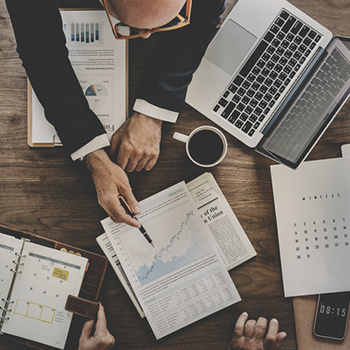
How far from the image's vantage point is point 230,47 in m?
1.08

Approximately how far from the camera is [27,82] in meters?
1.10

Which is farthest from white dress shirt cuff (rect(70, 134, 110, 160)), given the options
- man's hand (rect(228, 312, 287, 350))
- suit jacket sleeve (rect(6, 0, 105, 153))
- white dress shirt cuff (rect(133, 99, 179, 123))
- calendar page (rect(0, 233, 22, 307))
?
man's hand (rect(228, 312, 287, 350))

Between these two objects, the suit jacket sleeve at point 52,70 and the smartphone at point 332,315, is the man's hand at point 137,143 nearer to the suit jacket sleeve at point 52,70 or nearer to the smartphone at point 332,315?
the suit jacket sleeve at point 52,70

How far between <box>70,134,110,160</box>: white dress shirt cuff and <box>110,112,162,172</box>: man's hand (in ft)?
0.15

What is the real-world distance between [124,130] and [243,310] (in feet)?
2.52

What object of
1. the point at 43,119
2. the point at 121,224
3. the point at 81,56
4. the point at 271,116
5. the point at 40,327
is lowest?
the point at 40,327

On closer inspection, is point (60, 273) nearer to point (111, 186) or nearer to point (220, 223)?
point (111, 186)

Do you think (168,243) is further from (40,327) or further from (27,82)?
(27,82)

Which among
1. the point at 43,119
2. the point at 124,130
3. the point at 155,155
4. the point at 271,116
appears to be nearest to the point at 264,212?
the point at 271,116

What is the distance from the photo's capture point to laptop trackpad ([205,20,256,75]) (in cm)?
107

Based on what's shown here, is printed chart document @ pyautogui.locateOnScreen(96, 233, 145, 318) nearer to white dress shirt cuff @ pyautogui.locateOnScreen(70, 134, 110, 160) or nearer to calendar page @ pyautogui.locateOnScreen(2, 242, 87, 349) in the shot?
calendar page @ pyautogui.locateOnScreen(2, 242, 87, 349)

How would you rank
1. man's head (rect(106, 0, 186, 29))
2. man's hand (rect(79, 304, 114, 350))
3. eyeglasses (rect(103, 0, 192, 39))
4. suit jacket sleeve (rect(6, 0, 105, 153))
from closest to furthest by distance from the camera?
man's head (rect(106, 0, 186, 29)) < eyeglasses (rect(103, 0, 192, 39)) < suit jacket sleeve (rect(6, 0, 105, 153)) < man's hand (rect(79, 304, 114, 350))

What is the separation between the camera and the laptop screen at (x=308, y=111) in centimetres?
104

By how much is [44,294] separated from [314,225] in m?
0.98
